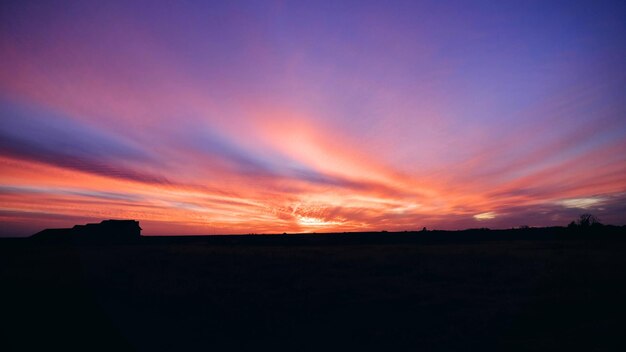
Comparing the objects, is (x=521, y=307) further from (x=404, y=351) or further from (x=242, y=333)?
(x=242, y=333)

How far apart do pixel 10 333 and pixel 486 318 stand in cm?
1564

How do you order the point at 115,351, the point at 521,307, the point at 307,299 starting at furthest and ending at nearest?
the point at 307,299
the point at 521,307
the point at 115,351

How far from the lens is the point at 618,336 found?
8.27 m

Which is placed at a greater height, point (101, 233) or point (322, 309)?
point (101, 233)

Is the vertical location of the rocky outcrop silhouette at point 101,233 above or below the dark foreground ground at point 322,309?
above

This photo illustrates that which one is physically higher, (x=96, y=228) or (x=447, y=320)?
(x=96, y=228)

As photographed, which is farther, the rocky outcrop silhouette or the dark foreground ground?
the rocky outcrop silhouette

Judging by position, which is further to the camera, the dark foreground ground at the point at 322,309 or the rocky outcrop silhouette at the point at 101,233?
the rocky outcrop silhouette at the point at 101,233

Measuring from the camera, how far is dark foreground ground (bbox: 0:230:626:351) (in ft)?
30.3

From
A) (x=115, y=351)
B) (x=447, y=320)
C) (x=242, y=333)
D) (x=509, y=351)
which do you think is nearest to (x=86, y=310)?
(x=115, y=351)

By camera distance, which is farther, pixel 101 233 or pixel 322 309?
pixel 101 233

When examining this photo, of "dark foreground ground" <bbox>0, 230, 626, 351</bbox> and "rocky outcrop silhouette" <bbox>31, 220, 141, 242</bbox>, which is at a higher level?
"rocky outcrop silhouette" <bbox>31, 220, 141, 242</bbox>

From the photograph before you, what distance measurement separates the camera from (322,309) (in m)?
12.3

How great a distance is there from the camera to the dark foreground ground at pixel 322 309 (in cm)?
923
